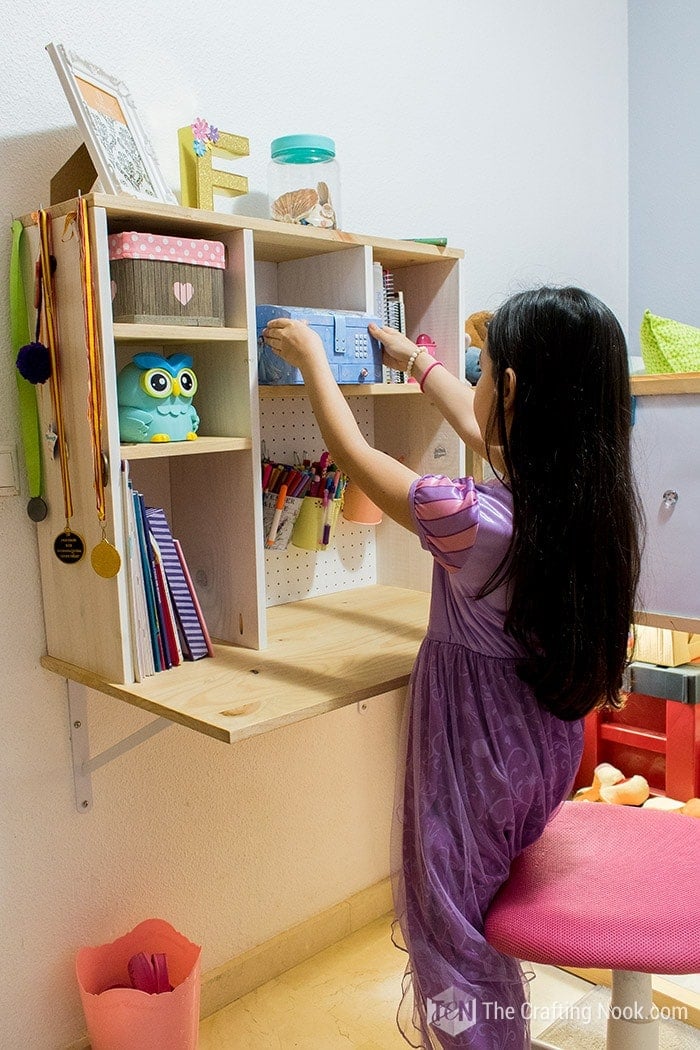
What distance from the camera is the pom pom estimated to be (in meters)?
1.27

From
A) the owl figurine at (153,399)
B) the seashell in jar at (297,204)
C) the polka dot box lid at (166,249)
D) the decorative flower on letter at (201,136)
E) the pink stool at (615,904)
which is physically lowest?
the pink stool at (615,904)

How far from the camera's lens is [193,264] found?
1.29 m

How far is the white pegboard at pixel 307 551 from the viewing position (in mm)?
1698

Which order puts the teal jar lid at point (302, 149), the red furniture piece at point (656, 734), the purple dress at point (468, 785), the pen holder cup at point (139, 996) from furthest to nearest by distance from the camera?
the red furniture piece at point (656, 734) → the teal jar lid at point (302, 149) → the pen holder cup at point (139, 996) → the purple dress at point (468, 785)

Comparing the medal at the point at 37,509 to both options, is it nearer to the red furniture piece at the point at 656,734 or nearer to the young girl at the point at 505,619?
the young girl at the point at 505,619

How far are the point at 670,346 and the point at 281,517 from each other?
2.54 feet

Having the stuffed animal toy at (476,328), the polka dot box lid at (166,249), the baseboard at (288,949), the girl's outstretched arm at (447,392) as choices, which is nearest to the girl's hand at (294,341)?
the polka dot box lid at (166,249)

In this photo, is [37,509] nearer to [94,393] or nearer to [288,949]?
[94,393]

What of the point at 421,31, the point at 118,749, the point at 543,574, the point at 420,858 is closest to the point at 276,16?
the point at 421,31

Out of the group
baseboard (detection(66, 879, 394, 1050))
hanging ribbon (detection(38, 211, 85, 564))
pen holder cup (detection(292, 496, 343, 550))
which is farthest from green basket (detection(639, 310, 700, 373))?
baseboard (detection(66, 879, 394, 1050))

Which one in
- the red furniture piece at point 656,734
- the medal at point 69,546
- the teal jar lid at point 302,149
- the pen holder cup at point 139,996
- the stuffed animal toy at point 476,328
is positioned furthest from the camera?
the red furniture piece at point 656,734

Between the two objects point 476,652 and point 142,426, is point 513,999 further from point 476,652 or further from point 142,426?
point 142,426

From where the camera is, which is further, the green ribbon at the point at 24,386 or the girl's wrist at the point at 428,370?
the girl's wrist at the point at 428,370

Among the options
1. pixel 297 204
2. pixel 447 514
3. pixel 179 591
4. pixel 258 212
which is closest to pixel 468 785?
pixel 447 514
